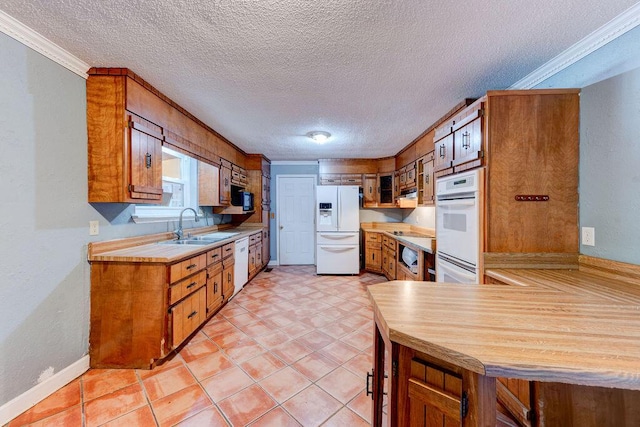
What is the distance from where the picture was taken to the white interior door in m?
5.61

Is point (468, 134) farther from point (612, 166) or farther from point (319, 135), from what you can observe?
point (319, 135)

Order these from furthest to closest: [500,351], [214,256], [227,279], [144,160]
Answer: [227,279]
[214,256]
[144,160]
[500,351]

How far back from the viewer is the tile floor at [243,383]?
151 centimetres

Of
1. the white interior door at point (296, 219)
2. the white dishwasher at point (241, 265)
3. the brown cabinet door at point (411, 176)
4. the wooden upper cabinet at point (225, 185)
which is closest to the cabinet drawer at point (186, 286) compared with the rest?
the white dishwasher at point (241, 265)

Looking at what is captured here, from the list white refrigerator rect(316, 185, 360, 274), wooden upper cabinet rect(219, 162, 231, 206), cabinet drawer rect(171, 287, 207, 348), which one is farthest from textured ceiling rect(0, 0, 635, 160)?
white refrigerator rect(316, 185, 360, 274)

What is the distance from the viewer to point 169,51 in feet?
5.70

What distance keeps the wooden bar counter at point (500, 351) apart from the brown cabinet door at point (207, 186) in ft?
9.78

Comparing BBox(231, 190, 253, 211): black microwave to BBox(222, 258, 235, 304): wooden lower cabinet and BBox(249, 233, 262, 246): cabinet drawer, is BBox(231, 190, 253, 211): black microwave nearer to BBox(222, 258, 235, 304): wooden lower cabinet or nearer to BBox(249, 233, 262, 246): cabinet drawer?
BBox(249, 233, 262, 246): cabinet drawer

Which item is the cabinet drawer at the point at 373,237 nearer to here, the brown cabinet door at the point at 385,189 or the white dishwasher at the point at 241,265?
the brown cabinet door at the point at 385,189

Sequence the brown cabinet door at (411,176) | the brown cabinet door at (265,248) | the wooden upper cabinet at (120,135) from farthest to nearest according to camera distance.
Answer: the brown cabinet door at (265,248)
the brown cabinet door at (411,176)
the wooden upper cabinet at (120,135)

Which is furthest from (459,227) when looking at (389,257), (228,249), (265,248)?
(265,248)

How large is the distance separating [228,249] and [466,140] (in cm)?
297

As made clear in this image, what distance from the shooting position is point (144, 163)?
86.0 inches

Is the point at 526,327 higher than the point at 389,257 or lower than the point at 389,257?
higher
